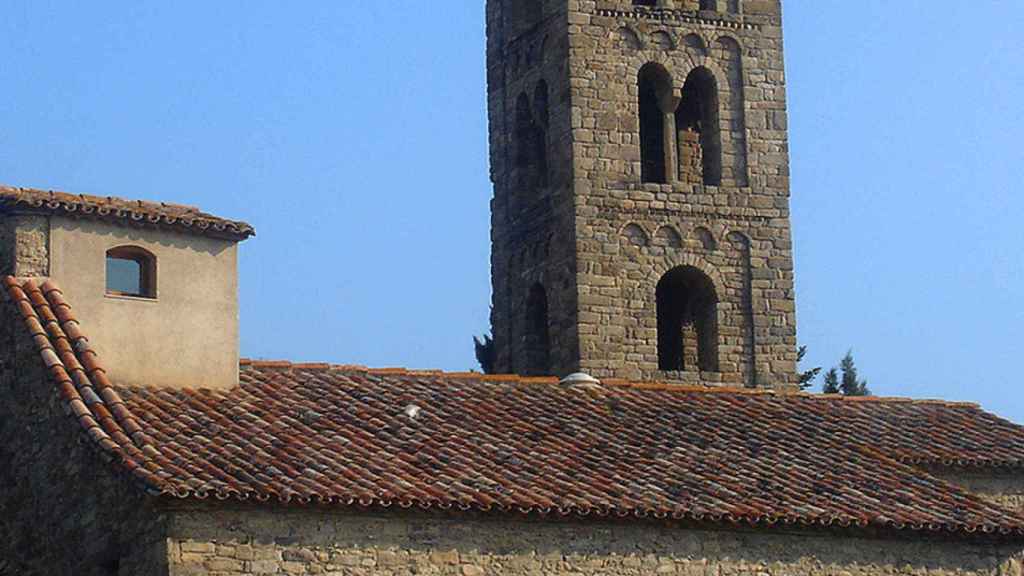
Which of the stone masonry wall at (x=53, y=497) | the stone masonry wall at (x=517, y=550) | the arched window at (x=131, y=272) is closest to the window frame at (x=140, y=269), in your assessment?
the arched window at (x=131, y=272)

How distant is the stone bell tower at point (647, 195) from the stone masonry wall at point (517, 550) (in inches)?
362

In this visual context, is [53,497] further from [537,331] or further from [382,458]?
[537,331]

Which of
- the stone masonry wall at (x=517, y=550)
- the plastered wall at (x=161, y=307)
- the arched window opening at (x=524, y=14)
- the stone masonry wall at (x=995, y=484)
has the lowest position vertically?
the stone masonry wall at (x=517, y=550)

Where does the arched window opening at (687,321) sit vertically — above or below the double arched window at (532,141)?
below

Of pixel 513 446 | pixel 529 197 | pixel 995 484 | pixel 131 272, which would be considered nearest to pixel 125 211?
pixel 131 272

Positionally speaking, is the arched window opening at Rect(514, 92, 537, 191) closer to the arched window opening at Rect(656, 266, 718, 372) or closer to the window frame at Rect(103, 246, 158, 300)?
the arched window opening at Rect(656, 266, 718, 372)

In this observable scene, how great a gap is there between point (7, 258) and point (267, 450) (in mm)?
3747

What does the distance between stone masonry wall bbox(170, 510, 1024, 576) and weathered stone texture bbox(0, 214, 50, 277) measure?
13.8ft

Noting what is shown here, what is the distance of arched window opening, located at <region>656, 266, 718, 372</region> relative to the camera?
3497 centimetres

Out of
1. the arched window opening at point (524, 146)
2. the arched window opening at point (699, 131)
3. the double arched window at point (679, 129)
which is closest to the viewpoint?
the double arched window at point (679, 129)

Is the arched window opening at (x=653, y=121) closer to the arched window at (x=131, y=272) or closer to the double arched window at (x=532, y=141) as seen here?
the double arched window at (x=532, y=141)

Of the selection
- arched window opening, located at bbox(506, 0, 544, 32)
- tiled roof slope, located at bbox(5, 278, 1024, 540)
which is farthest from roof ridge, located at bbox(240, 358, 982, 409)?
arched window opening, located at bbox(506, 0, 544, 32)

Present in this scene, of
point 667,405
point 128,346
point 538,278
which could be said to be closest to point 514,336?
point 538,278

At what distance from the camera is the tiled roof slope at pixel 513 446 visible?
2297cm
